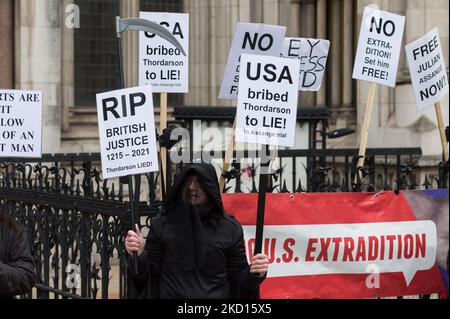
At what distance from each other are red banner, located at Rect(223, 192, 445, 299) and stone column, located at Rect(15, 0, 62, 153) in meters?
9.19

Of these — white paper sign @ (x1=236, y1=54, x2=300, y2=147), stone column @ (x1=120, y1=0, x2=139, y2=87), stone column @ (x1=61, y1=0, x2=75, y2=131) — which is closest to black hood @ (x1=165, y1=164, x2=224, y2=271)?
white paper sign @ (x1=236, y1=54, x2=300, y2=147)

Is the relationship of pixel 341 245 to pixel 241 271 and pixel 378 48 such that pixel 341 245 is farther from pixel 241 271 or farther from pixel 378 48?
pixel 241 271

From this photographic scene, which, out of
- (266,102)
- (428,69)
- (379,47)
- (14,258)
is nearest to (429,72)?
(428,69)

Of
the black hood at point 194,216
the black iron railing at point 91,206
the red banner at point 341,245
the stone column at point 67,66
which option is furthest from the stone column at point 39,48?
the black hood at point 194,216

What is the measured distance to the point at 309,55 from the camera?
10.1m

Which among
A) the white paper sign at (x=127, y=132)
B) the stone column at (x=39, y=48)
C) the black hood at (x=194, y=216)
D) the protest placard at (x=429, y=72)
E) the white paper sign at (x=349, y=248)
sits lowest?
the white paper sign at (x=349, y=248)

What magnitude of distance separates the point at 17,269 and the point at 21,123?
9.06 feet

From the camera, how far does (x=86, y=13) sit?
18688mm

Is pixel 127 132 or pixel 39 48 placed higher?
pixel 39 48

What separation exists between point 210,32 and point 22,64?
312cm

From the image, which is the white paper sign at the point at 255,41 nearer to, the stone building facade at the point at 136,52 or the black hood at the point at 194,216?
the black hood at the point at 194,216

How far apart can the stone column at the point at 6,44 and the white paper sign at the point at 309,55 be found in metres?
8.71

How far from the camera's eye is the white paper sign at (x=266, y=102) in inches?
303
